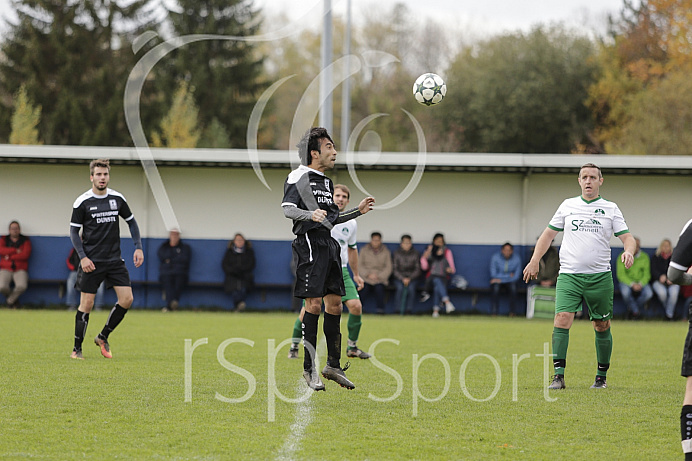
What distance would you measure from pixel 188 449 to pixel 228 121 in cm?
3758

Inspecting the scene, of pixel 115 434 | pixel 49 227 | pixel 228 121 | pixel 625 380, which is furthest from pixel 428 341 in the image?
pixel 228 121

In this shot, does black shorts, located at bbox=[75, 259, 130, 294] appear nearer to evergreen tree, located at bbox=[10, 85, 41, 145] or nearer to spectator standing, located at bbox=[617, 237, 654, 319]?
spectator standing, located at bbox=[617, 237, 654, 319]

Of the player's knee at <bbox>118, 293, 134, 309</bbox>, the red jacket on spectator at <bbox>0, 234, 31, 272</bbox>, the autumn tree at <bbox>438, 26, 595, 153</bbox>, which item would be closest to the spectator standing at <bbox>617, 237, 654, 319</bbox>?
the player's knee at <bbox>118, 293, 134, 309</bbox>

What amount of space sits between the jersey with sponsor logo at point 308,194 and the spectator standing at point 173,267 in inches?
484

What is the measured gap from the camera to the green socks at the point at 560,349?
8.23 meters

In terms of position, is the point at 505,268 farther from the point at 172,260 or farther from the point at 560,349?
the point at 560,349

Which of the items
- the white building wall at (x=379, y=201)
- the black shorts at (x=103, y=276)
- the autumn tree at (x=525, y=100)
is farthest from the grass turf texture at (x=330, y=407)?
the autumn tree at (x=525, y=100)

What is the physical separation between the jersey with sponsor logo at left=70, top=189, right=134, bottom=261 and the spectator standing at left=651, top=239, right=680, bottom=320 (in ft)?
42.2

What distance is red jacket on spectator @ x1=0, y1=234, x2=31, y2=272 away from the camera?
18.8 metres

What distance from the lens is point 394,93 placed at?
4597 centimetres

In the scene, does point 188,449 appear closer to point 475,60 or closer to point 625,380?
point 625,380

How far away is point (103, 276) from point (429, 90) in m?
4.66

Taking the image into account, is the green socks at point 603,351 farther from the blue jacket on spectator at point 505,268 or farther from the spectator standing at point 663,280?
the spectator standing at point 663,280

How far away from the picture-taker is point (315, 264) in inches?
283
